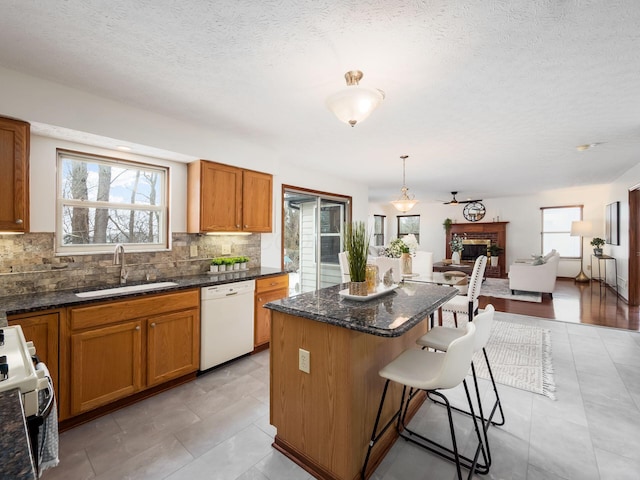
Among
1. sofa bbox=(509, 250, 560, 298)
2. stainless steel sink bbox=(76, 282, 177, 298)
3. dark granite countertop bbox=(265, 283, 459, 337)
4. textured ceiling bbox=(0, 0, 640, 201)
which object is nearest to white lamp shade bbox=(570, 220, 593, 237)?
sofa bbox=(509, 250, 560, 298)

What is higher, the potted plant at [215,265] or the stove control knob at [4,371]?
the potted plant at [215,265]

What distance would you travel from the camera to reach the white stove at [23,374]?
100 centimetres

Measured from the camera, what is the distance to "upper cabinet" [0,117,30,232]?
2027 mm

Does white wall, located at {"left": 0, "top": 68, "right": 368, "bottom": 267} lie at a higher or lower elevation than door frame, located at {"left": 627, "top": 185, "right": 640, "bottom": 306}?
higher

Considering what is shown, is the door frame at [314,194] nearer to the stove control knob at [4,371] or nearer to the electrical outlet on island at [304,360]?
the electrical outlet on island at [304,360]

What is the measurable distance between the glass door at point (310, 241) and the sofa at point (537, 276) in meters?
3.68

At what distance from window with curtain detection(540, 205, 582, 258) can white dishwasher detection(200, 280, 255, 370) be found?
8932 millimetres

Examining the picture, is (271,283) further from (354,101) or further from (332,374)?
(354,101)

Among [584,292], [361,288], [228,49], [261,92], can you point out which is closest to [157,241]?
[261,92]

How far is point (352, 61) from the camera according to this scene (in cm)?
195

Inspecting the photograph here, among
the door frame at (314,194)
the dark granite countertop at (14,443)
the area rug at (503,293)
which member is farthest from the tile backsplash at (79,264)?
the area rug at (503,293)

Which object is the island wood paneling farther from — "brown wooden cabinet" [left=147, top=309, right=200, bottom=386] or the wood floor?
the wood floor

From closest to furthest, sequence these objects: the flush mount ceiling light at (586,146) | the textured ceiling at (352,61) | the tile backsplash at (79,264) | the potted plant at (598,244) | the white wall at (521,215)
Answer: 1. the textured ceiling at (352,61)
2. the tile backsplash at (79,264)
3. the flush mount ceiling light at (586,146)
4. the potted plant at (598,244)
5. the white wall at (521,215)

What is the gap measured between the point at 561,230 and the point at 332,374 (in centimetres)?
954
